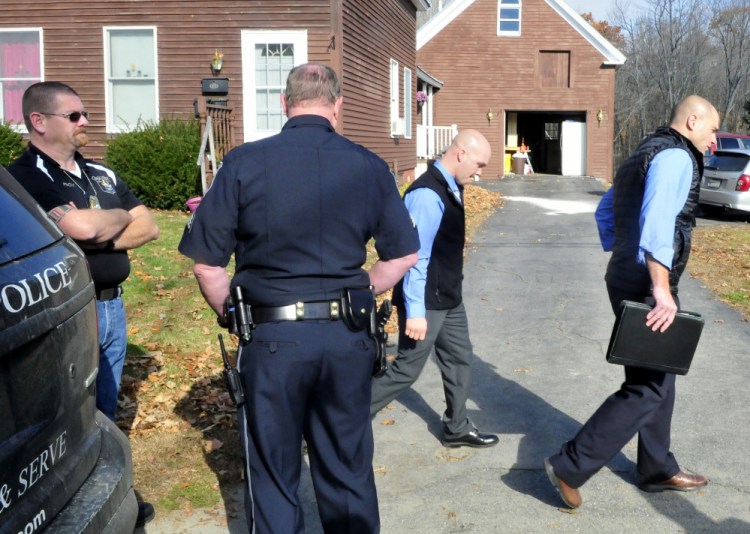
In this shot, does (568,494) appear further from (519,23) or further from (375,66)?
(519,23)

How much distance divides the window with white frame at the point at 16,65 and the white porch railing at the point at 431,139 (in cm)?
1337

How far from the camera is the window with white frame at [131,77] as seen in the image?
17.5 meters

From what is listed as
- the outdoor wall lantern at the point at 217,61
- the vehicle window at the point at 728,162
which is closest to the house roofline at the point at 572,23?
the vehicle window at the point at 728,162

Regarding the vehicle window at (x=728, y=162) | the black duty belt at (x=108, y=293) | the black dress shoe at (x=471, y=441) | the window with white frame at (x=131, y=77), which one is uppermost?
the window with white frame at (x=131, y=77)

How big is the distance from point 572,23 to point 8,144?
2513 centimetres

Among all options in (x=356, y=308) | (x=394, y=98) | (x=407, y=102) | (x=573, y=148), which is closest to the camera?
(x=356, y=308)

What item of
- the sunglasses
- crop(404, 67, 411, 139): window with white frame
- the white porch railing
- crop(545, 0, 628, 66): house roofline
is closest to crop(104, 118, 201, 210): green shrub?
crop(404, 67, 411, 139): window with white frame

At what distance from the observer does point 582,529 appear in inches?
170

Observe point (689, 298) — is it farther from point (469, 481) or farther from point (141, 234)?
point (141, 234)

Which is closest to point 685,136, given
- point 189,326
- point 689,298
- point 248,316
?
point 248,316

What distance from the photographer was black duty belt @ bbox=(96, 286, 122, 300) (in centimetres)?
418

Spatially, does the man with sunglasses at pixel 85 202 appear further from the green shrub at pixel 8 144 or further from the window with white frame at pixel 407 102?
the window with white frame at pixel 407 102

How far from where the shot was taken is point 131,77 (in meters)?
17.6

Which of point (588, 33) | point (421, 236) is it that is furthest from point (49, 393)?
point (588, 33)
